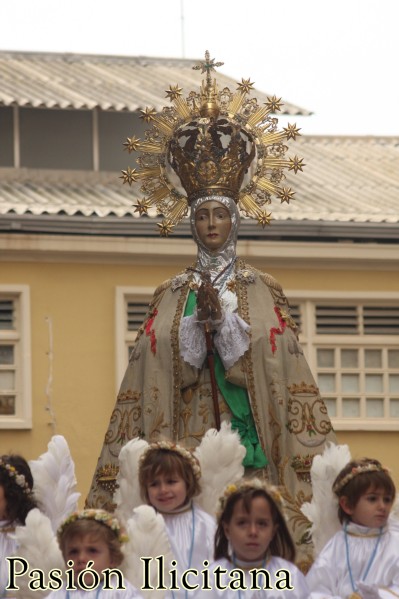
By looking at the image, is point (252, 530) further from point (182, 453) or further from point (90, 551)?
point (182, 453)

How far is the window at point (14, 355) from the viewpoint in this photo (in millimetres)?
27203

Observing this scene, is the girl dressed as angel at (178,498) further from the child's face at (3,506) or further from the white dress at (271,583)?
the white dress at (271,583)

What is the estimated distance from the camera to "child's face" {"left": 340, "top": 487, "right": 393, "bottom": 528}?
14.4 m

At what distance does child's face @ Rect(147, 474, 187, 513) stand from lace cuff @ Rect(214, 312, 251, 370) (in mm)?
2447

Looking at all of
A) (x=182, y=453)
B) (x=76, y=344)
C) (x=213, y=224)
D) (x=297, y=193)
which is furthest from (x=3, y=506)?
(x=297, y=193)

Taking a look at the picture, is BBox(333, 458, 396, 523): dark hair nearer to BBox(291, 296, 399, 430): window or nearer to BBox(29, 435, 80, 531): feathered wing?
BBox(29, 435, 80, 531): feathered wing

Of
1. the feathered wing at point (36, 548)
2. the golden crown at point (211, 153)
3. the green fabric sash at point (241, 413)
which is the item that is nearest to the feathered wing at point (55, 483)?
the feathered wing at point (36, 548)

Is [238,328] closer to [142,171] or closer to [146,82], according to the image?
[142,171]

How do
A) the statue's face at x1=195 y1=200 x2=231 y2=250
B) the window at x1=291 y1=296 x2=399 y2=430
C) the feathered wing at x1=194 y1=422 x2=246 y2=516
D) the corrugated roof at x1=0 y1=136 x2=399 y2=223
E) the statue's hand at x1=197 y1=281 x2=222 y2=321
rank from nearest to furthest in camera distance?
1. the feathered wing at x1=194 y1=422 x2=246 y2=516
2. the statue's hand at x1=197 y1=281 x2=222 y2=321
3. the statue's face at x1=195 y1=200 x2=231 y2=250
4. the corrugated roof at x1=0 y1=136 x2=399 y2=223
5. the window at x1=291 y1=296 x2=399 y2=430

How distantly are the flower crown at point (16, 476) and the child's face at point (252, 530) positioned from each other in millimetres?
2079

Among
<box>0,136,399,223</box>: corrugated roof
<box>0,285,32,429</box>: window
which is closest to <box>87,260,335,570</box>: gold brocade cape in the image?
<box>0,136,399,223</box>: corrugated roof

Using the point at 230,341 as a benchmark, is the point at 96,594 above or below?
below

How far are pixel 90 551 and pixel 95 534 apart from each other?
0.09 metres

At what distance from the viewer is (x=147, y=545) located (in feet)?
46.6
